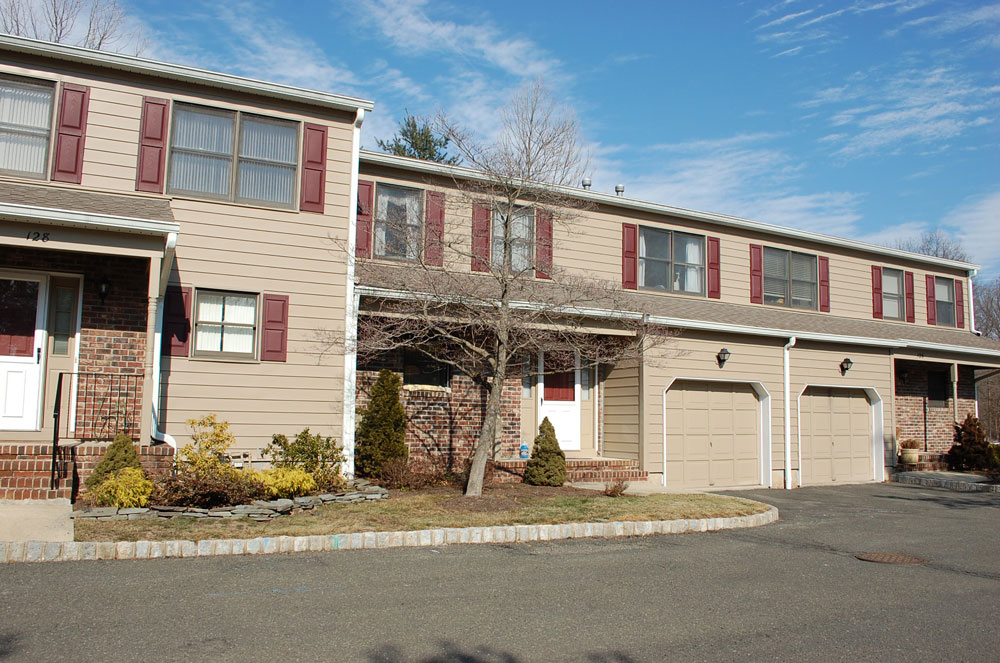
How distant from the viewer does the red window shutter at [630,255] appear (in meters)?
16.5

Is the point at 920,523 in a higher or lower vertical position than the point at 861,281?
lower

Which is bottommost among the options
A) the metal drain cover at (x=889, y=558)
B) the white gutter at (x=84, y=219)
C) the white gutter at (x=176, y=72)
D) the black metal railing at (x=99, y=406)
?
the metal drain cover at (x=889, y=558)

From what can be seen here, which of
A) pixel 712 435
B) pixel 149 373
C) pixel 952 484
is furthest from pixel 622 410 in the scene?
pixel 149 373

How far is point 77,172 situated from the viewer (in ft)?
36.5

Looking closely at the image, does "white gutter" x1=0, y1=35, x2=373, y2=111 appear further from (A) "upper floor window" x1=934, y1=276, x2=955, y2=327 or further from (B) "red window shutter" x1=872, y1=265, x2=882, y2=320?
(A) "upper floor window" x1=934, y1=276, x2=955, y2=327

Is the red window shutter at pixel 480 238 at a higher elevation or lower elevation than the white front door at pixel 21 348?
higher

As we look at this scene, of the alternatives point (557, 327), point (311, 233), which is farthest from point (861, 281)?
point (311, 233)

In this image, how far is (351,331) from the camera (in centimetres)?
1225

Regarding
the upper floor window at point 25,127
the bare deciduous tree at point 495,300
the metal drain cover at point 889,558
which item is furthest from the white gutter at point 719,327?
the metal drain cover at point 889,558

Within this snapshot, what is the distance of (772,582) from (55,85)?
11.5m

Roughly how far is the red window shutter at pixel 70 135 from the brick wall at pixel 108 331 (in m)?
1.18

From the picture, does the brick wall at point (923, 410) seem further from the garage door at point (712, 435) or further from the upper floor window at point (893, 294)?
the garage door at point (712, 435)

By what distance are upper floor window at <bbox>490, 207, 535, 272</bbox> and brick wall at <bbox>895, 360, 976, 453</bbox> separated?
11.7 metres

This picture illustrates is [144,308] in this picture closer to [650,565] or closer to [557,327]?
[557,327]
